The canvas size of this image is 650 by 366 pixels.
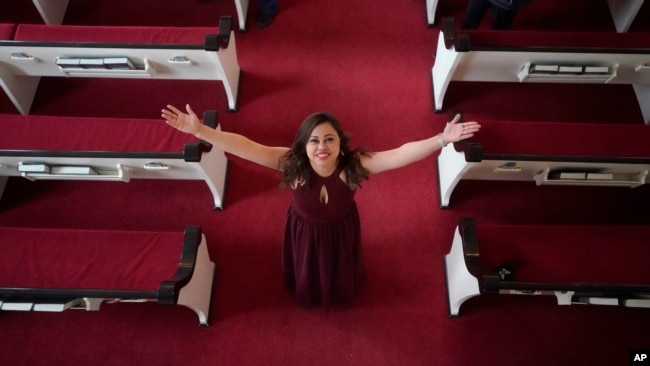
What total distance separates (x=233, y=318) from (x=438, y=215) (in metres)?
1.43

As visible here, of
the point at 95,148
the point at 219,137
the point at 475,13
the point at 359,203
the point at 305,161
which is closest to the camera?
the point at 305,161

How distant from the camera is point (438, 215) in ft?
10.8

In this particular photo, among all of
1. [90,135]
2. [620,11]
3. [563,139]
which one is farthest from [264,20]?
[620,11]

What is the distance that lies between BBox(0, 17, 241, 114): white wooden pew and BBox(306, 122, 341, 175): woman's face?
1.32 metres

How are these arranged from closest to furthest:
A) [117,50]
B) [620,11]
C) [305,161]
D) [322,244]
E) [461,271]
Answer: [305,161], [322,244], [461,271], [117,50], [620,11]

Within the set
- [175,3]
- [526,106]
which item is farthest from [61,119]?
[526,106]

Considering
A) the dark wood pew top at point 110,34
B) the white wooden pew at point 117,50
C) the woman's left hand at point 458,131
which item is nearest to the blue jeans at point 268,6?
the white wooden pew at point 117,50

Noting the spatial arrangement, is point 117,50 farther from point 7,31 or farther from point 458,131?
point 458,131

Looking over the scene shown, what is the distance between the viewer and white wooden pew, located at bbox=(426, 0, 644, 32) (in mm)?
3793

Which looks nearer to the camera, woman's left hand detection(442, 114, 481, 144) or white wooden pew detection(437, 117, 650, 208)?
woman's left hand detection(442, 114, 481, 144)

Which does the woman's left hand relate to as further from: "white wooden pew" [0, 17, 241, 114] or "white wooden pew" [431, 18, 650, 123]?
"white wooden pew" [0, 17, 241, 114]

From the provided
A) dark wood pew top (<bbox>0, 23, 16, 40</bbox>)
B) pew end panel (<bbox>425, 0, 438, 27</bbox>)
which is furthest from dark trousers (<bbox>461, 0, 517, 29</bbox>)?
dark wood pew top (<bbox>0, 23, 16, 40</bbox>)

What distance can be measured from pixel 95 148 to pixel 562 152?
262 cm

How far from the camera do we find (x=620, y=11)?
3918mm
